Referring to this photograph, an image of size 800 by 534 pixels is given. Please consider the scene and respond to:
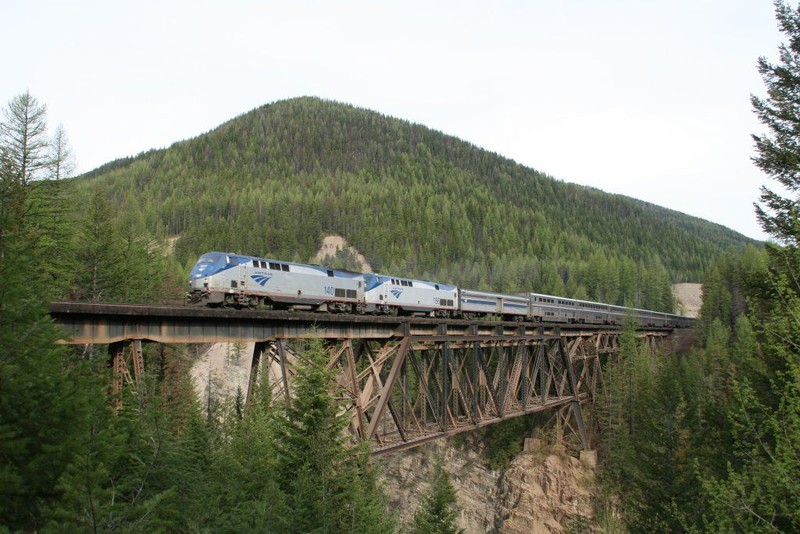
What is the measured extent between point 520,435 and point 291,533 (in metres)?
46.9

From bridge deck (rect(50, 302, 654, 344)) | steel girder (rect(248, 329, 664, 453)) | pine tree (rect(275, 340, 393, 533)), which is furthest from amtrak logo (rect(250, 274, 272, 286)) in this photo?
pine tree (rect(275, 340, 393, 533))

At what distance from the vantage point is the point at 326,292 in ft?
95.7

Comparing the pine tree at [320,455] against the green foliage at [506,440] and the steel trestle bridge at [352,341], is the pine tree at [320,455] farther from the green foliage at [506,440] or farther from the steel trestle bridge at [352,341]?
the green foliage at [506,440]

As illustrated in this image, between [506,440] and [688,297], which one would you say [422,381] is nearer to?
[506,440]

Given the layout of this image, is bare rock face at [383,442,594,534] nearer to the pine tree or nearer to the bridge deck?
the bridge deck

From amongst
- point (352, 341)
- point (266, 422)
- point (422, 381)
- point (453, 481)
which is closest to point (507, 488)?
point (453, 481)

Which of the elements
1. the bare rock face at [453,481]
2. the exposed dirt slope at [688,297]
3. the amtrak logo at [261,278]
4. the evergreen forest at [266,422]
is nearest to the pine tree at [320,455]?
the evergreen forest at [266,422]

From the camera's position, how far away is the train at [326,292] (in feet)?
81.5

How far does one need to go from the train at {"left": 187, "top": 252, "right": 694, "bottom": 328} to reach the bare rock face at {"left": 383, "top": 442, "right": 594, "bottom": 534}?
14031mm

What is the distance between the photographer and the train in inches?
977

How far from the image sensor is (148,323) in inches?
672

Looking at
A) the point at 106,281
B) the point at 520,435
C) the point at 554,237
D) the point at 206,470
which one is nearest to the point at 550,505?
the point at 520,435

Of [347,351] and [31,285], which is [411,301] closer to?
[347,351]

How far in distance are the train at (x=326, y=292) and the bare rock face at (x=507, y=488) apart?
14031 mm
